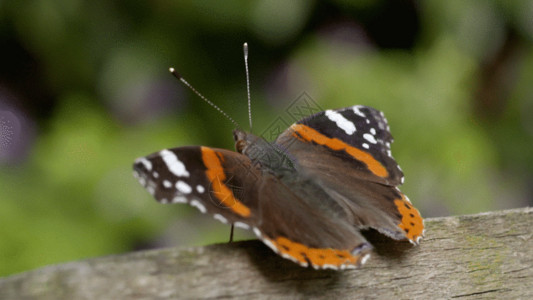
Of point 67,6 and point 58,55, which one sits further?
point 58,55

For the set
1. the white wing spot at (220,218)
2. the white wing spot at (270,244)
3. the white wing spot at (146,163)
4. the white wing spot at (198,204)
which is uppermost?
the white wing spot at (146,163)

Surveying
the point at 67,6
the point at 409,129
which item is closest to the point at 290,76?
the point at 409,129

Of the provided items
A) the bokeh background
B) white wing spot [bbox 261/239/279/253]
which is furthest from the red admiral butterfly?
the bokeh background

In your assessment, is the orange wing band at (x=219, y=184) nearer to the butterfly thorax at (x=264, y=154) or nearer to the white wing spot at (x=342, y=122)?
the butterfly thorax at (x=264, y=154)

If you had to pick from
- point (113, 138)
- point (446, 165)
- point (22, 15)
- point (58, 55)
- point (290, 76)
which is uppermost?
point (22, 15)

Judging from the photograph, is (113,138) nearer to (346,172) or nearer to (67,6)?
(67,6)

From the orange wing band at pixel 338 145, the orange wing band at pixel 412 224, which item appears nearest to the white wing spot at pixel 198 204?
the orange wing band at pixel 412 224

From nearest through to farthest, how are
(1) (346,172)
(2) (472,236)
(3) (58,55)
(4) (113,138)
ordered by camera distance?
(2) (472,236) → (1) (346,172) → (4) (113,138) → (3) (58,55)

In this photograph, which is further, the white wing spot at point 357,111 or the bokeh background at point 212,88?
the bokeh background at point 212,88
